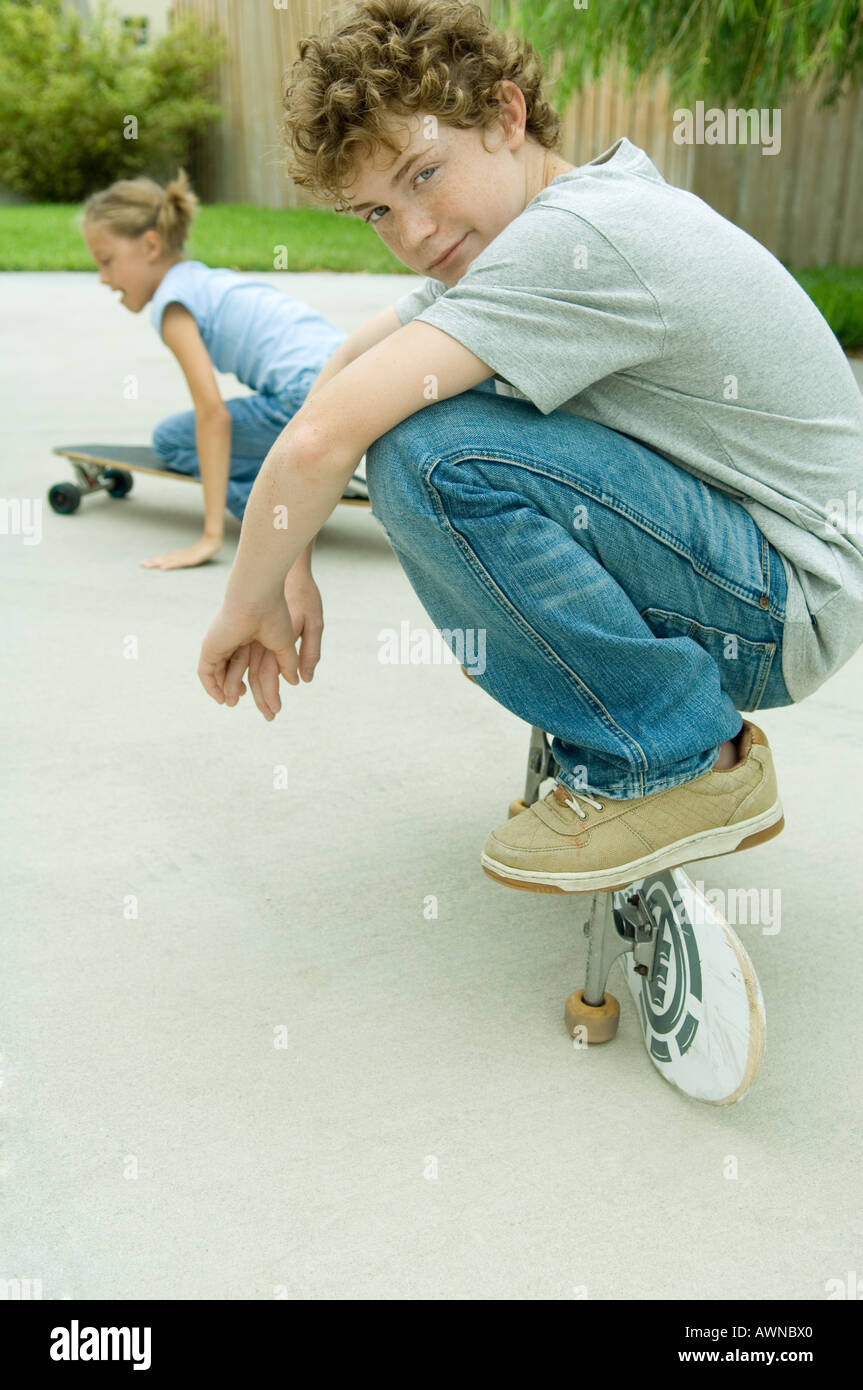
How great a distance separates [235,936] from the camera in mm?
1594

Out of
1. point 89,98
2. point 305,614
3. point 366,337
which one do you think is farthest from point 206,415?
point 89,98

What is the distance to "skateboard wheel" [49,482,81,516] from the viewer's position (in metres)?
3.44

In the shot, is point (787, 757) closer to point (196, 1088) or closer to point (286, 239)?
point (196, 1088)

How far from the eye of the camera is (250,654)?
4.93 ft

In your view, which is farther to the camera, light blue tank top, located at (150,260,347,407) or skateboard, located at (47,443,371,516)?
skateboard, located at (47,443,371,516)

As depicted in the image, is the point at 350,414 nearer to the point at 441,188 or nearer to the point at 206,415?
the point at 441,188

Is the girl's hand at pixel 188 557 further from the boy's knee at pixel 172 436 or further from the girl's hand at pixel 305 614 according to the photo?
the girl's hand at pixel 305 614

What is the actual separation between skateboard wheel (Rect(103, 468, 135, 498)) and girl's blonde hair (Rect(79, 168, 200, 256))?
72 cm

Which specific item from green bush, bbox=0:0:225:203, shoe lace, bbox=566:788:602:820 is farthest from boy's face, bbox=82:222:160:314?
green bush, bbox=0:0:225:203

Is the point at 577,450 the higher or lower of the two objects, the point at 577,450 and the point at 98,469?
the higher

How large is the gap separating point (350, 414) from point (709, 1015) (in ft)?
2.31

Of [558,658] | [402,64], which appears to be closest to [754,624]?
[558,658]

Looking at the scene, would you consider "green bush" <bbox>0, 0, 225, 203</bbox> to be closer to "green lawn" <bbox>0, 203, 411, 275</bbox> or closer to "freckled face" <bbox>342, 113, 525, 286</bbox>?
"green lawn" <bbox>0, 203, 411, 275</bbox>

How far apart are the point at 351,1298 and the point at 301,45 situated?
1.31m
